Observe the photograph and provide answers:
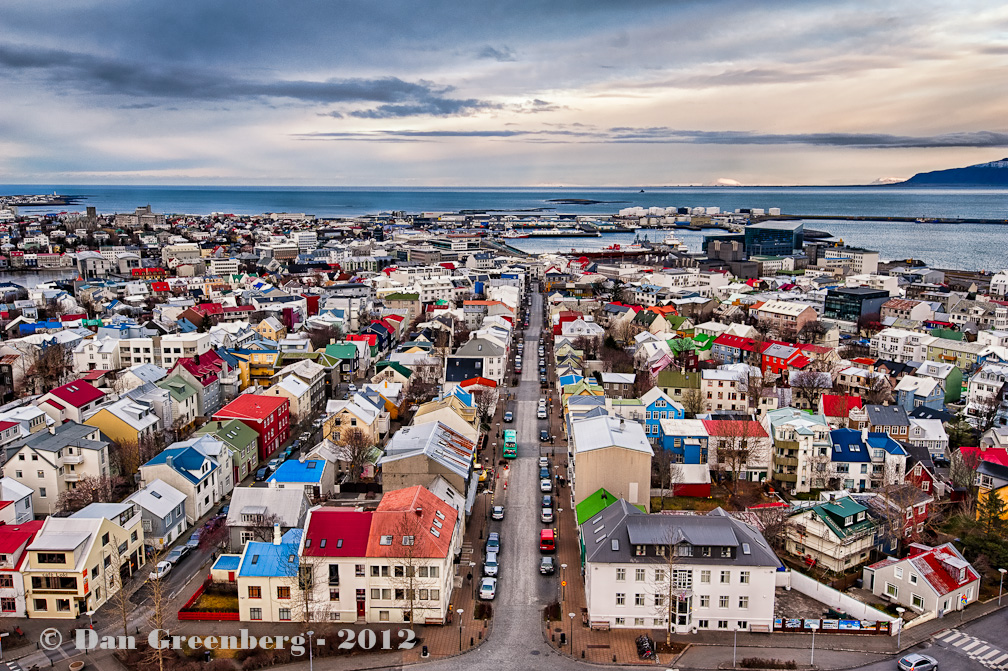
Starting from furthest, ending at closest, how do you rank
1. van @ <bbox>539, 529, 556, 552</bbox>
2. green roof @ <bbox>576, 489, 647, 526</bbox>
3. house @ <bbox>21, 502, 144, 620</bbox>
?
green roof @ <bbox>576, 489, 647, 526</bbox> < van @ <bbox>539, 529, 556, 552</bbox> < house @ <bbox>21, 502, 144, 620</bbox>

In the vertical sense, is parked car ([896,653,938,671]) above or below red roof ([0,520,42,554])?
below

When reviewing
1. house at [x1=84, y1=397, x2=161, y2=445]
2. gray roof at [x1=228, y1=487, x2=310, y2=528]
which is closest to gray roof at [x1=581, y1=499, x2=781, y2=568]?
gray roof at [x1=228, y1=487, x2=310, y2=528]

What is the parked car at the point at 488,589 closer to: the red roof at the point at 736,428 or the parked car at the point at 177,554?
the parked car at the point at 177,554

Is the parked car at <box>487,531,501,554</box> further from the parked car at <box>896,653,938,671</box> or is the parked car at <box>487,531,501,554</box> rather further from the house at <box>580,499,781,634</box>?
the parked car at <box>896,653,938,671</box>

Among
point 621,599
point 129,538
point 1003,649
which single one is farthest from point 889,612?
point 129,538

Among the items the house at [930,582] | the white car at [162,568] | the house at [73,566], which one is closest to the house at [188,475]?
the white car at [162,568]

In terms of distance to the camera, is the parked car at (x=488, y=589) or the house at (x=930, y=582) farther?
the parked car at (x=488, y=589)

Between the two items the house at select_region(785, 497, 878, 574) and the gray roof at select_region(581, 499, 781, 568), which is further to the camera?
the house at select_region(785, 497, 878, 574)
